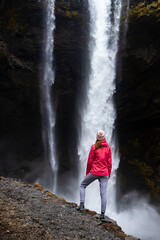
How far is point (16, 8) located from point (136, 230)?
46.2 ft

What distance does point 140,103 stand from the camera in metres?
13.6

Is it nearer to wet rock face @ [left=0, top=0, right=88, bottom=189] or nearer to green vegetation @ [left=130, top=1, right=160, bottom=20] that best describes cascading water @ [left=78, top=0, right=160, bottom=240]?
green vegetation @ [left=130, top=1, right=160, bottom=20]

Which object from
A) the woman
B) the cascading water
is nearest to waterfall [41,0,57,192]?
the cascading water

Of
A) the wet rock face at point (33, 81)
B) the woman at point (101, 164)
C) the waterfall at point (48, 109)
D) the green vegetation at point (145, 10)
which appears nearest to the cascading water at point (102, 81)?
the green vegetation at point (145, 10)

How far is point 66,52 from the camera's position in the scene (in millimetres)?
13492

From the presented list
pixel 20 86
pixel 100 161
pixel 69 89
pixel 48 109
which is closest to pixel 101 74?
pixel 69 89

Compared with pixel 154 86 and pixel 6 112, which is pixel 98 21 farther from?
pixel 6 112

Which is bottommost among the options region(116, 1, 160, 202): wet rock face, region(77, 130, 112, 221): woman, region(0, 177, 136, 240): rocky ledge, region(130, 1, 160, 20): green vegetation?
region(0, 177, 136, 240): rocky ledge

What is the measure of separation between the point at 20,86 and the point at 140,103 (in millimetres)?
7961

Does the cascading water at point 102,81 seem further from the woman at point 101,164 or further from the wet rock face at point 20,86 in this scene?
the woman at point 101,164

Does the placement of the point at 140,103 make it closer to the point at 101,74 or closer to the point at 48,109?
the point at 101,74

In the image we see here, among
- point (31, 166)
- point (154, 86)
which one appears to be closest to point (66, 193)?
point (31, 166)

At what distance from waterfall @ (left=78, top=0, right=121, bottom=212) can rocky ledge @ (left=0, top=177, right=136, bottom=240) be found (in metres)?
8.30

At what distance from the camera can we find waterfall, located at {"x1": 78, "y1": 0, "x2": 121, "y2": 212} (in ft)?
43.6
